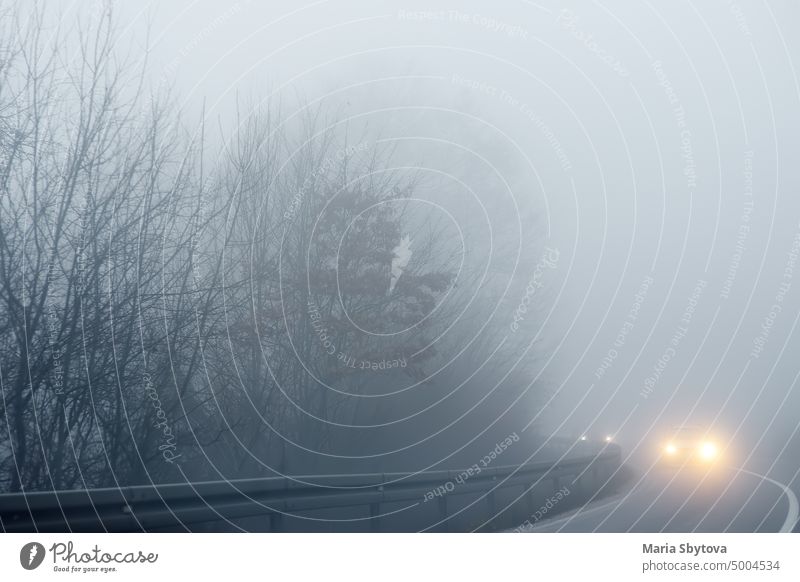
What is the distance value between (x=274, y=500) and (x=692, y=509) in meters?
2.52

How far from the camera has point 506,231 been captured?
6.20 metres

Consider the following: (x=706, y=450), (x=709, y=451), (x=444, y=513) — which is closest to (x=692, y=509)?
(x=444, y=513)

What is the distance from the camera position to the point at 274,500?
5.23 m

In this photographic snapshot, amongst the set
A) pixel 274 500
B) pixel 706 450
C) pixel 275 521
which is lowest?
pixel 275 521

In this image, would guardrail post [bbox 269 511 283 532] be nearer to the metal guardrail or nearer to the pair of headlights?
the metal guardrail

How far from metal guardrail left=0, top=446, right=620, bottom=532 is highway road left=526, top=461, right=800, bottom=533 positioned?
560 millimetres

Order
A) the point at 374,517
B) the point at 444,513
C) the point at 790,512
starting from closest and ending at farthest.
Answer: the point at 374,517 < the point at 444,513 < the point at 790,512

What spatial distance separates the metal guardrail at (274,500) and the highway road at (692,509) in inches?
22.0
